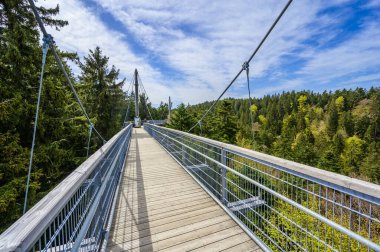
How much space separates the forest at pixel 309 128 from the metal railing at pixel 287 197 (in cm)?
214

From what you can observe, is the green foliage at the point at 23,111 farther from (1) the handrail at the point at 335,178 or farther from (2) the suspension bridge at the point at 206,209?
(1) the handrail at the point at 335,178

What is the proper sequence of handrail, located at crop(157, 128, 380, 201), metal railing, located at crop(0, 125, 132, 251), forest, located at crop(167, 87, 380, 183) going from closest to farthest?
metal railing, located at crop(0, 125, 132, 251) < handrail, located at crop(157, 128, 380, 201) < forest, located at crop(167, 87, 380, 183)

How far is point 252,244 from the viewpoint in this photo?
232 centimetres

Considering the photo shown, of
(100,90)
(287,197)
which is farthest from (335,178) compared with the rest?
(100,90)

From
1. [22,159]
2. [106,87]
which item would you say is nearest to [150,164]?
[22,159]

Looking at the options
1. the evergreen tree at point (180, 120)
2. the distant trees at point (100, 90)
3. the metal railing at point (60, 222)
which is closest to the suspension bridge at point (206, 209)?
the metal railing at point (60, 222)

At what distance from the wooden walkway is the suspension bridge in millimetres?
12

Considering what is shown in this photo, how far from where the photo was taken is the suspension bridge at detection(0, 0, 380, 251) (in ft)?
3.90

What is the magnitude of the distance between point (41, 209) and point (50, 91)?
29.4ft

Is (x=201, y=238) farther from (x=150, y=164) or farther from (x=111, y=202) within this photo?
(x=150, y=164)

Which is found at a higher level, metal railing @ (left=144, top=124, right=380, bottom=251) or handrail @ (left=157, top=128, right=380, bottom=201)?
handrail @ (left=157, top=128, right=380, bottom=201)

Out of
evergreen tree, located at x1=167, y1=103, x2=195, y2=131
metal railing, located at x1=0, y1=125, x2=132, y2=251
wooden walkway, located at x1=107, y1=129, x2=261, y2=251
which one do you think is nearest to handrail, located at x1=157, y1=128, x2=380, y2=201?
wooden walkway, located at x1=107, y1=129, x2=261, y2=251

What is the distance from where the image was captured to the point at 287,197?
6.67ft

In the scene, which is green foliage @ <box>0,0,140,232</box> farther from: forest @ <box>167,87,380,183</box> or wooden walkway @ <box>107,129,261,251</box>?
forest @ <box>167,87,380,183</box>
